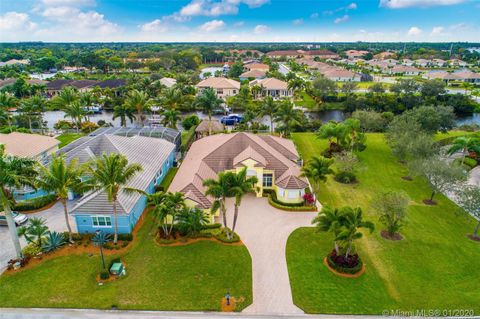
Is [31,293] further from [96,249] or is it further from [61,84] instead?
[61,84]

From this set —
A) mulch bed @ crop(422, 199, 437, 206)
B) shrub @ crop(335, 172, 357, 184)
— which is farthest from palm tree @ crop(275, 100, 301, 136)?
mulch bed @ crop(422, 199, 437, 206)

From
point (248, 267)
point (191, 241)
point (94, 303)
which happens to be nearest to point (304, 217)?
point (248, 267)

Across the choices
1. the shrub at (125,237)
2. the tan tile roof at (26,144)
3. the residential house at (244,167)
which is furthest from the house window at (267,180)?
the tan tile roof at (26,144)

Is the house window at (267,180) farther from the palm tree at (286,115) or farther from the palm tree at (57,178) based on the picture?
the palm tree at (57,178)

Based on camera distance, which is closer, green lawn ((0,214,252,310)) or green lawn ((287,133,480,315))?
green lawn ((0,214,252,310))

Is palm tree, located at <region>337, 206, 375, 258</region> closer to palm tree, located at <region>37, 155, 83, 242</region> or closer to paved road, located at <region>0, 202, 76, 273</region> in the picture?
palm tree, located at <region>37, 155, 83, 242</region>
